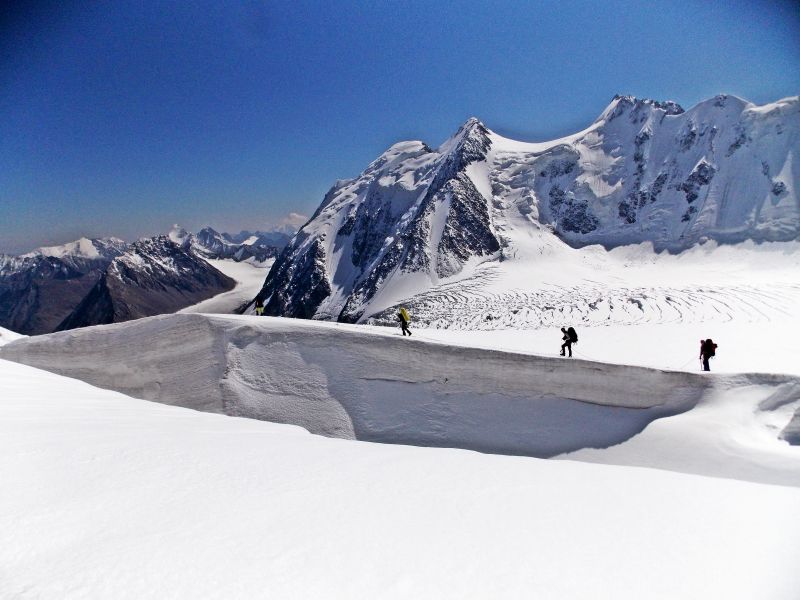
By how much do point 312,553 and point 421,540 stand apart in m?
0.95

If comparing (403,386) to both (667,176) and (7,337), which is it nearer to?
(7,337)

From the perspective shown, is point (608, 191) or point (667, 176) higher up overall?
point (667, 176)

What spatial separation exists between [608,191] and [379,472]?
103m

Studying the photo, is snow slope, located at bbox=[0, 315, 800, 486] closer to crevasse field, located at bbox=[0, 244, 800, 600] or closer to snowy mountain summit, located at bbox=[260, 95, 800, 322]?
crevasse field, located at bbox=[0, 244, 800, 600]

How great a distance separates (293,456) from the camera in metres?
5.89

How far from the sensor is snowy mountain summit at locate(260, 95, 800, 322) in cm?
8012

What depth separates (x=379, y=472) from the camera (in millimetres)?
5484

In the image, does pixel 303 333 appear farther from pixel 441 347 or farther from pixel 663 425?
pixel 663 425

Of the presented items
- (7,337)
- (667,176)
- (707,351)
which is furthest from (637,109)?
(7,337)

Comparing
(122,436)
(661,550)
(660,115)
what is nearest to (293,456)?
(122,436)

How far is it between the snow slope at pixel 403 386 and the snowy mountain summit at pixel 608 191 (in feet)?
237

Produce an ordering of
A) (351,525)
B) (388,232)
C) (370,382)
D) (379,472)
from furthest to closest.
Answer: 1. (388,232)
2. (370,382)
3. (379,472)
4. (351,525)

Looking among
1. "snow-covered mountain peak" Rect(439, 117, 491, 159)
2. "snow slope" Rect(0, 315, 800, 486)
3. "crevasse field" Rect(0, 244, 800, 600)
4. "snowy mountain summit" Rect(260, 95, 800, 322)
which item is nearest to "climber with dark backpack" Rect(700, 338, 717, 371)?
"crevasse field" Rect(0, 244, 800, 600)

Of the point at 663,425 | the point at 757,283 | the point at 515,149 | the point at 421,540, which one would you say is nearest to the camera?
the point at 421,540
